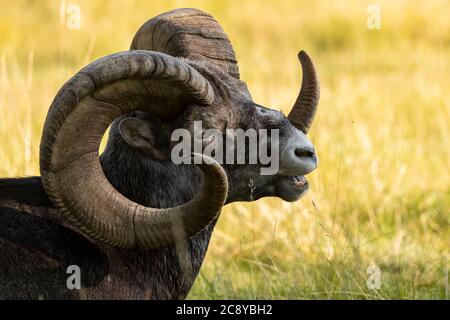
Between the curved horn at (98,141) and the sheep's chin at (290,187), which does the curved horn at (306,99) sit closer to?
the sheep's chin at (290,187)

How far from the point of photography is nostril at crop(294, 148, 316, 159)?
21.4 feet

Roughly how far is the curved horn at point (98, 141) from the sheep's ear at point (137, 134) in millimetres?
103

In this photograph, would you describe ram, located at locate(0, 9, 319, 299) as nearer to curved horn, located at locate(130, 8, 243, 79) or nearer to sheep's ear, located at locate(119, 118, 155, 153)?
sheep's ear, located at locate(119, 118, 155, 153)

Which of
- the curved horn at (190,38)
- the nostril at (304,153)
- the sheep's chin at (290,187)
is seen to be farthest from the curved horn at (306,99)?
the nostril at (304,153)

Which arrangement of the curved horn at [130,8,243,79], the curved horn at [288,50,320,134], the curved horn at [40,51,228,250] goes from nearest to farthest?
the curved horn at [40,51,228,250], the curved horn at [130,8,243,79], the curved horn at [288,50,320,134]

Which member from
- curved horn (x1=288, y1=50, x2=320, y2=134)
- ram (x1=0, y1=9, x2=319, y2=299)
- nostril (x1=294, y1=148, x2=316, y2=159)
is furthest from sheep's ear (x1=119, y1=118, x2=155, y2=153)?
curved horn (x1=288, y1=50, x2=320, y2=134)

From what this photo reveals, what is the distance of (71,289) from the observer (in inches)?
248

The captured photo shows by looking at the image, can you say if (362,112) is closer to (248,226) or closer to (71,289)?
(248,226)

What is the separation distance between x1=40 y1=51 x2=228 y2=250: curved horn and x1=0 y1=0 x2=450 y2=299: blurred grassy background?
1.22 meters

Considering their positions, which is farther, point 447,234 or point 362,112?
point 362,112

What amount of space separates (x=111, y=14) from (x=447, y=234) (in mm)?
14983

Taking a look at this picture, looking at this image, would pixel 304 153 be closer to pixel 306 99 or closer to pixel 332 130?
pixel 306 99
